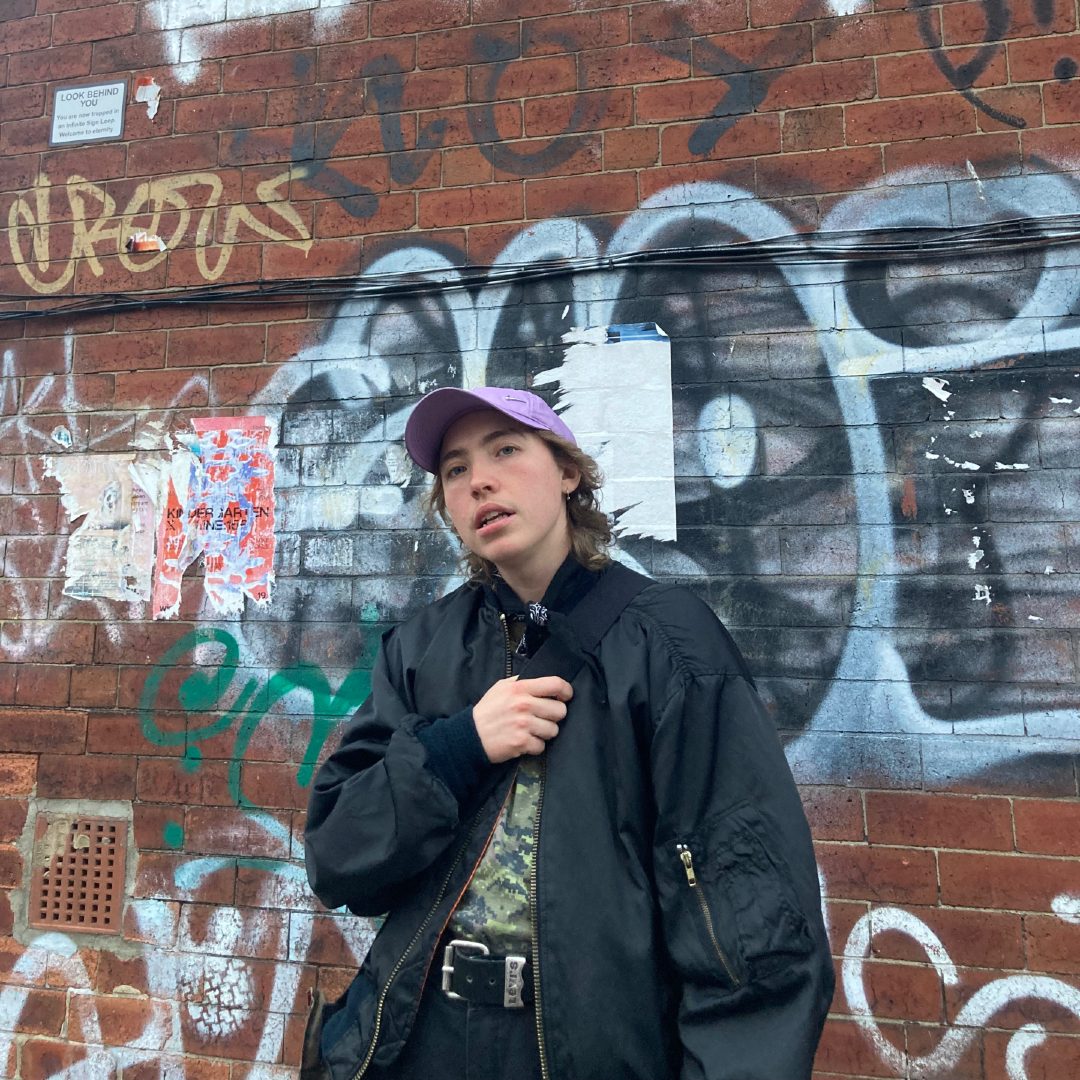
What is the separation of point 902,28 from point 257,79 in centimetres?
229

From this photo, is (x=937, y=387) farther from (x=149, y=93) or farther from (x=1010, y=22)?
(x=149, y=93)

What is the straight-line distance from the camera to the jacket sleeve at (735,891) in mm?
1167

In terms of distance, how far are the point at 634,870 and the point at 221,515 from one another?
2187 millimetres

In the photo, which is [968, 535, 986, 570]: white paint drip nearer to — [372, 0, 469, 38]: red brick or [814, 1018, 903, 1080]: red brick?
[814, 1018, 903, 1080]: red brick

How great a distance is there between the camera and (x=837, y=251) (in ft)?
8.55

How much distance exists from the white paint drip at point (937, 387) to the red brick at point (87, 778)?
2944 millimetres

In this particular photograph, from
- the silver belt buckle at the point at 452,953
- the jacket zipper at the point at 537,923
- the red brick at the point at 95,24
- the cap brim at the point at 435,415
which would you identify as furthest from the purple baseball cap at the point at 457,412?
the red brick at the point at 95,24

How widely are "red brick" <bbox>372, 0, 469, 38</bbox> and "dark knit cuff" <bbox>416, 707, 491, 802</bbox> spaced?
2.68m

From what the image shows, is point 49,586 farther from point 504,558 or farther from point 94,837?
point 504,558

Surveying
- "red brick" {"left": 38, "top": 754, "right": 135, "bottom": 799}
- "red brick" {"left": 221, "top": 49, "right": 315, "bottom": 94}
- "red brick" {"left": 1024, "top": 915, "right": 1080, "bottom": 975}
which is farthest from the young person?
"red brick" {"left": 221, "top": 49, "right": 315, "bottom": 94}

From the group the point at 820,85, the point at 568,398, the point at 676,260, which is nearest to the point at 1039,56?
the point at 820,85

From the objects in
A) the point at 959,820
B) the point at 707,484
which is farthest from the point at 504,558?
the point at 959,820

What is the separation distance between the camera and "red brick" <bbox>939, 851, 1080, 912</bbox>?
7.50 feet

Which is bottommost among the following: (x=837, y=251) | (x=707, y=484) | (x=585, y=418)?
(x=707, y=484)
